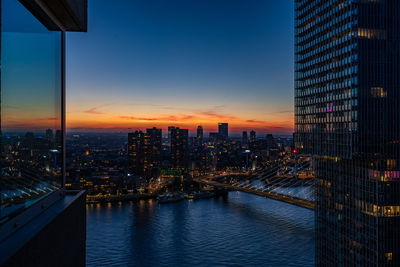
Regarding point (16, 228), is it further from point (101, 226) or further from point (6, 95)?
point (101, 226)

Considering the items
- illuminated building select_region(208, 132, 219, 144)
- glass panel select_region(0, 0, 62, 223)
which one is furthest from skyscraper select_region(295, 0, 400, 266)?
illuminated building select_region(208, 132, 219, 144)

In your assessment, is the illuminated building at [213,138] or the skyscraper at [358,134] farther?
the illuminated building at [213,138]

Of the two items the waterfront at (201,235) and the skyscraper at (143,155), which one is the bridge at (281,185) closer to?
the waterfront at (201,235)

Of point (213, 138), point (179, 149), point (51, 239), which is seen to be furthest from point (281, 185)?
point (213, 138)

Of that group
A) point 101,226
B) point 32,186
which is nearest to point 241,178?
point 101,226

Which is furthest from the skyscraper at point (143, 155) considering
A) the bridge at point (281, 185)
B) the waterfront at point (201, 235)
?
the waterfront at point (201, 235)

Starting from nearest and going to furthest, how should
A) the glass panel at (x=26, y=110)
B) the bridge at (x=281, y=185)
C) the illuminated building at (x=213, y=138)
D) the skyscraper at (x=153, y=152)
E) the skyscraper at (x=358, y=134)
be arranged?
the glass panel at (x=26, y=110) < the skyscraper at (x=358, y=134) < the bridge at (x=281, y=185) < the skyscraper at (x=153, y=152) < the illuminated building at (x=213, y=138)

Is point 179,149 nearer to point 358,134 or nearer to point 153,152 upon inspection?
point 153,152
